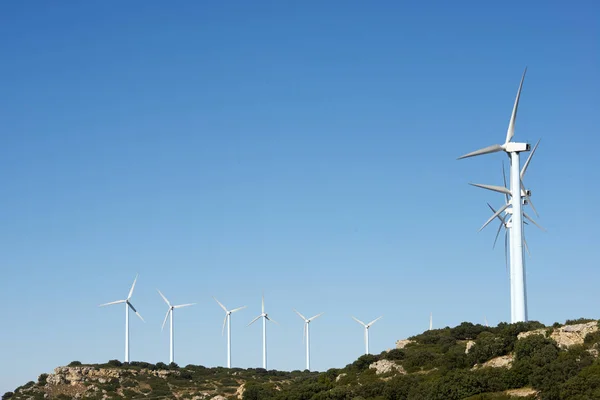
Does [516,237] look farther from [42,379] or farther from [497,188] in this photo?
[42,379]

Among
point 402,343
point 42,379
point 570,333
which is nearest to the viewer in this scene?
point 570,333

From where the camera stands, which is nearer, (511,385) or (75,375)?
(511,385)

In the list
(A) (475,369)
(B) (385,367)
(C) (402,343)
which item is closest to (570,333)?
(A) (475,369)

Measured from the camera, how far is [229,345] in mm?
183625

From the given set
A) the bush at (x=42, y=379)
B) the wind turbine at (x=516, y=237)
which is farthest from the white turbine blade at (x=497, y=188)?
the bush at (x=42, y=379)

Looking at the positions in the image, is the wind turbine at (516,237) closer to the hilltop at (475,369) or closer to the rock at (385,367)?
the hilltop at (475,369)

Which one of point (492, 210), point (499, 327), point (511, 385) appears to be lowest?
point (511, 385)

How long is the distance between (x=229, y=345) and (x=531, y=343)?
104m

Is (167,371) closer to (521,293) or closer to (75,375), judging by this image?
(75,375)

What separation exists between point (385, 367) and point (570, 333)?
19573mm

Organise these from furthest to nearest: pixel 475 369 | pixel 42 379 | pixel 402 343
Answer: pixel 42 379 < pixel 402 343 < pixel 475 369

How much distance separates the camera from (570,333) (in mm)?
88938

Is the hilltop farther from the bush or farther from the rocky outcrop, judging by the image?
the bush

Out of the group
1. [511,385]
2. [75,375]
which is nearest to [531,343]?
[511,385]
